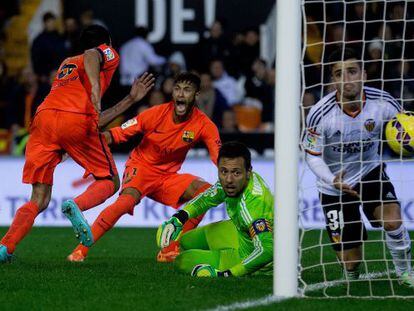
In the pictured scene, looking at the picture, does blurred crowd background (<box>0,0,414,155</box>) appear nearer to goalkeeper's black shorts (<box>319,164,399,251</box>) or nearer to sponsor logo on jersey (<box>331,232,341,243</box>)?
goalkeeper's black shorts (<box>319,164,399,251</box>)

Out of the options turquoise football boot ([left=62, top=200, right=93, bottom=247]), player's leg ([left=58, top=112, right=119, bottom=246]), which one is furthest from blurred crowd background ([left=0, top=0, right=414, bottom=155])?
turquoise football boot ([left=62, top=200, right=93, bottom=247])

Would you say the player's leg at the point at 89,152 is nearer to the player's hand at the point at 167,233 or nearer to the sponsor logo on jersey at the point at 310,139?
the player's hand at the point at 167,233

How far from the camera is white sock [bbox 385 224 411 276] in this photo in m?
7.73

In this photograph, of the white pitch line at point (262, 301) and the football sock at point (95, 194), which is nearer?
the white pitch line at point (262, 301)

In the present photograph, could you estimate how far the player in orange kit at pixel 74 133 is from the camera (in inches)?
336

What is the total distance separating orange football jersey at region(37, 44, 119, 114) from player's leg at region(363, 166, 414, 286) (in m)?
2.33

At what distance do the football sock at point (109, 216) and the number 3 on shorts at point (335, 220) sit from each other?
1.93m

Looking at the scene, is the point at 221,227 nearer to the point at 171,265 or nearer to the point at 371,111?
the point at 171,265

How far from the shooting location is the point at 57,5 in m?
19.3

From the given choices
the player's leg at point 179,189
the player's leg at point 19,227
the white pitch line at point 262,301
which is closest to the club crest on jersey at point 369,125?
the white pitch line at point 262,301

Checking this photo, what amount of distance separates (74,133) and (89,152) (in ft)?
0.77

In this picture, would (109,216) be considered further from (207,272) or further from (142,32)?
(142,32)

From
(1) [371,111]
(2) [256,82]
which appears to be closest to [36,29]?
(2) [256,82]

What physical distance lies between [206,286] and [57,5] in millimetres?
12917
